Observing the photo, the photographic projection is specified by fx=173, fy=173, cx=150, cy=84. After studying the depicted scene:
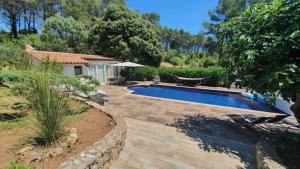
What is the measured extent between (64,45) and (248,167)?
2482 cm

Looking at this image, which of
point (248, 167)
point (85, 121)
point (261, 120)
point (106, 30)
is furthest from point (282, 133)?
point (106, 30)

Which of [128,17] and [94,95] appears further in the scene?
[128,17]

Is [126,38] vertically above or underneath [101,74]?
above

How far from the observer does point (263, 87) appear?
4230mm

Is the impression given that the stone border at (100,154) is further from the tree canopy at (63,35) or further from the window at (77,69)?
the tree canopy at (63,35)

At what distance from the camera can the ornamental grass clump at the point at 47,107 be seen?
133 inches

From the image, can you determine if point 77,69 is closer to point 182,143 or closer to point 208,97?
point 208,97

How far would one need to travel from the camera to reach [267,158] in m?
3.23

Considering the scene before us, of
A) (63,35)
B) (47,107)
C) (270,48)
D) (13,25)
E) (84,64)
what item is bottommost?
(47,107)

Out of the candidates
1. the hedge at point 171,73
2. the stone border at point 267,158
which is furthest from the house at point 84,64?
the stone border at point 267,158

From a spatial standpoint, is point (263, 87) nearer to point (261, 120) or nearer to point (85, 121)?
point (261, 120)

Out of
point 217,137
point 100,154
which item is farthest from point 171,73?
point 100,154

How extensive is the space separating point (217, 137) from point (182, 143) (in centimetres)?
122

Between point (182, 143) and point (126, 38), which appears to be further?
point (126, 38)
